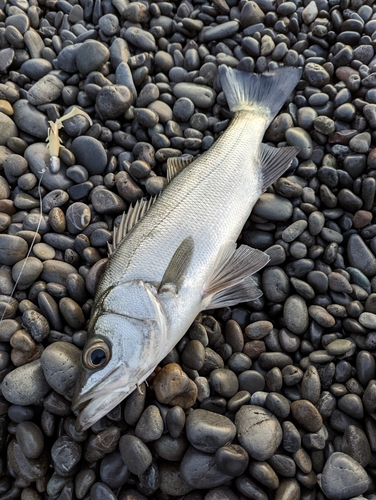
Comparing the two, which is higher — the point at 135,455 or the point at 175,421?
the point at 175,421

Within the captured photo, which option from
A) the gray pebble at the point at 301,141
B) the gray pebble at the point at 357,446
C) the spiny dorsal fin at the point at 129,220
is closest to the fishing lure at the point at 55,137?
the spiny dorsal fin at the point at 129,220

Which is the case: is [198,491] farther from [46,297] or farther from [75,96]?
[75,96]

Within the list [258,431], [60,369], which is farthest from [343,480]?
[60,369]

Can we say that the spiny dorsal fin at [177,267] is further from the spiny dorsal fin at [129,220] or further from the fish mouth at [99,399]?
the fish mouth at [99,399]

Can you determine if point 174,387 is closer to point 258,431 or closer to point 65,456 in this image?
point 258,431

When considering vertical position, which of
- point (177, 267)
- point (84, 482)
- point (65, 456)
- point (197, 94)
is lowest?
point (84, 482)

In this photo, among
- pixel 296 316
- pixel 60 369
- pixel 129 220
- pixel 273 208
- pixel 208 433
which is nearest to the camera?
pixel 208 433

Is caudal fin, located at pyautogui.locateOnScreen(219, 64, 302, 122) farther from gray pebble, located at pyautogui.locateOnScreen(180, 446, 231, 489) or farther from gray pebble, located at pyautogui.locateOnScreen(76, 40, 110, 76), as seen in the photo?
gray pebble, located at pyautogui.locateOnScreen(180, 446, 231, 489)
